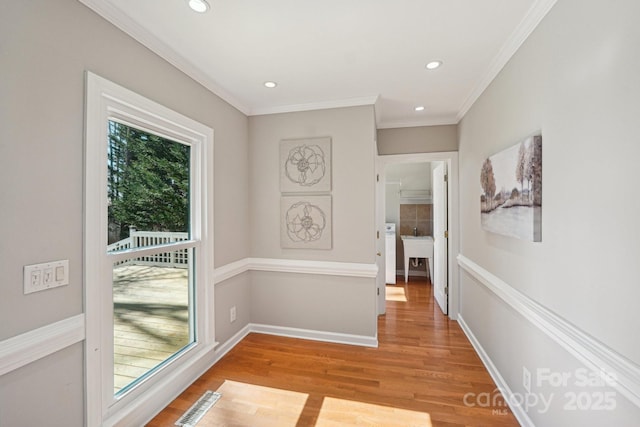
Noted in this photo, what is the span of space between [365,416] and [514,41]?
8.70ft

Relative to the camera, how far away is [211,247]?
2406mm

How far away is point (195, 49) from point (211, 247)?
61.1 inches

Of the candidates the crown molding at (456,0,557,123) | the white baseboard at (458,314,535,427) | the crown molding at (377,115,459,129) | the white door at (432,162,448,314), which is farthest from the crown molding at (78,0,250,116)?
the white baseboard at (458,314,535,427)

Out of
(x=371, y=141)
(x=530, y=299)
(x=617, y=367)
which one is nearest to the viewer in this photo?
(x=617, y=367)

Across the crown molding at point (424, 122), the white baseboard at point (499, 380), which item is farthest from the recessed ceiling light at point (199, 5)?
the white baseboard at point (499, 380)

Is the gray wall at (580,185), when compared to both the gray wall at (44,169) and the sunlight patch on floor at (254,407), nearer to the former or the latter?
the sunlight patch on floor at (254,407)

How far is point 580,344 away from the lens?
122 cm

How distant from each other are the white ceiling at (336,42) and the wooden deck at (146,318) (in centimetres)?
156

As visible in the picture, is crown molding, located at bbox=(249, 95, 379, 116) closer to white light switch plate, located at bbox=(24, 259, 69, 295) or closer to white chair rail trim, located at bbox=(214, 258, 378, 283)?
white chair rail trim, located at bbox=(214, 258, 378, 283)

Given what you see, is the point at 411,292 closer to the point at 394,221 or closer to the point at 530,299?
the point at 394,221

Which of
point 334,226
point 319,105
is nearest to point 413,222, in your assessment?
point 334,226

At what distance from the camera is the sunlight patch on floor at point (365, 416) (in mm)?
1749

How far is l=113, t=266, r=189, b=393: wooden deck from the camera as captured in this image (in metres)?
1.68

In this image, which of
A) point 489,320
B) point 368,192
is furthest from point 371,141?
point 489,320
